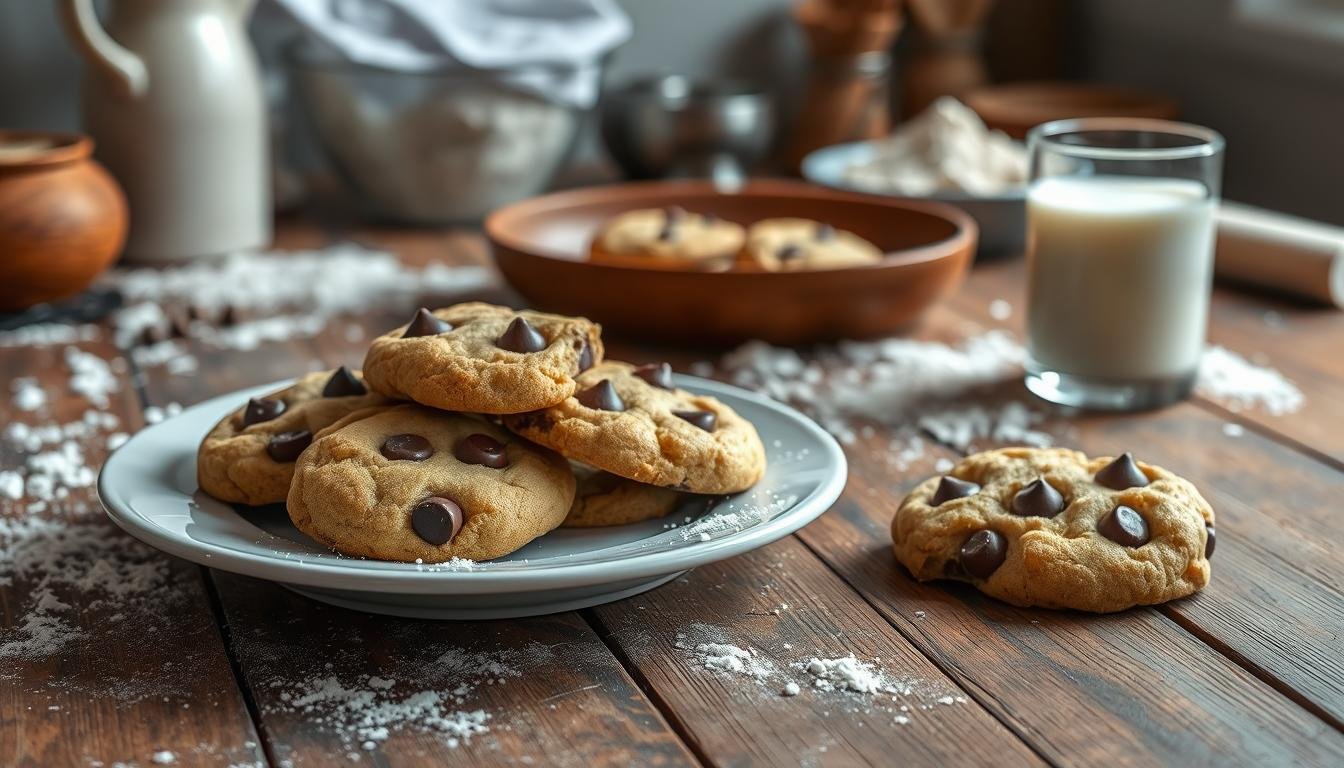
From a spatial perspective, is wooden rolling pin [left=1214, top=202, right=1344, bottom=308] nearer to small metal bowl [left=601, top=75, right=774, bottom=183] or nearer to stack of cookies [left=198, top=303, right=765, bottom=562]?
small metal bowl [left=601, top=75, right=774, bottom=183]

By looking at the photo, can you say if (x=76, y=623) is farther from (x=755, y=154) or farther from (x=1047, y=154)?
(x=755, y=154)

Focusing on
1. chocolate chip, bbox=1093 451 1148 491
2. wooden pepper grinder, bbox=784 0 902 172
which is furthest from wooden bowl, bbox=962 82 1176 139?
chocolate chip, bbox=1093 451 1148 491

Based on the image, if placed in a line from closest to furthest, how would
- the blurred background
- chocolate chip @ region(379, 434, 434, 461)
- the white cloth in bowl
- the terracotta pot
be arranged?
chocolate chip @ region(379, 434, 434, 461) < the terracotta pot < the white cloth in bowl < the blurred background

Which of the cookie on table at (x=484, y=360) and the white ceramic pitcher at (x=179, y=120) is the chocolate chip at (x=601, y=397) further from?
the white ceramic pitcher at (x=179, y=120)

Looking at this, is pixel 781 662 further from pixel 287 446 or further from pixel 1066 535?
pixel 287 446

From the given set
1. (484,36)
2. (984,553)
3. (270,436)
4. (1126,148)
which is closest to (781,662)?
(984,553)

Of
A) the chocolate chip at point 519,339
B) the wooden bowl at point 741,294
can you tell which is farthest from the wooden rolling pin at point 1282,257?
the chocolate chip at point 519,339
